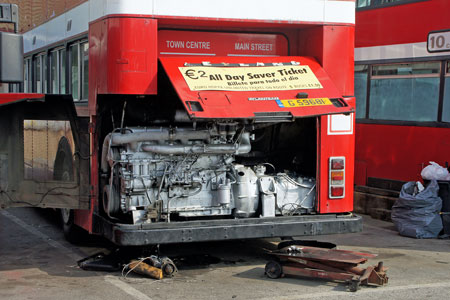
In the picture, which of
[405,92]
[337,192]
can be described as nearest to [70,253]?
[337,192]

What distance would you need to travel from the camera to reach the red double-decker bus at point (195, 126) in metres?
7.30

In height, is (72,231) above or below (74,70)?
below

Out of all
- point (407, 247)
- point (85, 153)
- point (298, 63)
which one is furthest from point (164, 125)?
point (407, 247)

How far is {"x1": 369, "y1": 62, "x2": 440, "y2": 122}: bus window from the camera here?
10969 millimetres

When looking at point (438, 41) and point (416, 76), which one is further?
point (416, 76)

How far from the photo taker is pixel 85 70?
8.30 meters

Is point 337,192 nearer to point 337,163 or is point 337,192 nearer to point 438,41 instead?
point 337,163

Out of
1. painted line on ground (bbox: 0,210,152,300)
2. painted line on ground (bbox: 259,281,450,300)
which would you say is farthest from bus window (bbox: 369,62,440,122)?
painted line on ground (bbox: 0,210,152,300)

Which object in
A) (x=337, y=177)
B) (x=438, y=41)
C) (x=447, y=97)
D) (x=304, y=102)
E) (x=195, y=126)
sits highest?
(x=438, y=41)

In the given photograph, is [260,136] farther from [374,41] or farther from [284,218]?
[374,41]

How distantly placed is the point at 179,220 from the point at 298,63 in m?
A: 2.16

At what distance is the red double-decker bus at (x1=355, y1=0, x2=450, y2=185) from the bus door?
217 inches

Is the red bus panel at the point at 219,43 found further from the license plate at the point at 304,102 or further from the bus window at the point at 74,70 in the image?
the bus window at the point at 74,70

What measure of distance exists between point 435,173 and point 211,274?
425 centimetres
